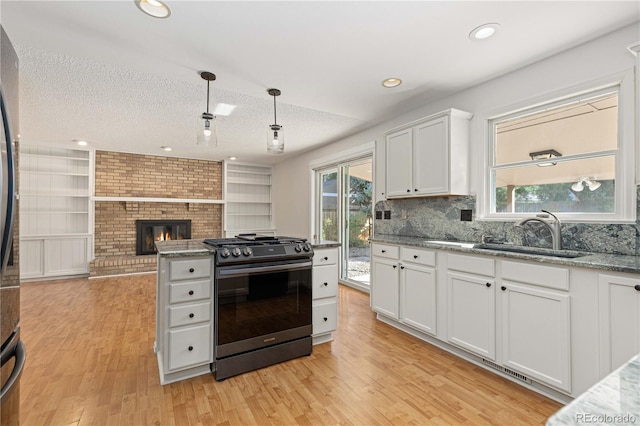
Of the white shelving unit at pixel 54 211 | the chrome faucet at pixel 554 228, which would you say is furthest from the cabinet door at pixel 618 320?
the white shelving unit at pixel 54 211

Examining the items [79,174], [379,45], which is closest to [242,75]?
[379,45]

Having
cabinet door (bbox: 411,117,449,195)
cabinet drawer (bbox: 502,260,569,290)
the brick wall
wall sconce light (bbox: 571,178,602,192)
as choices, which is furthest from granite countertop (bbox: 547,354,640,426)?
the brick wall

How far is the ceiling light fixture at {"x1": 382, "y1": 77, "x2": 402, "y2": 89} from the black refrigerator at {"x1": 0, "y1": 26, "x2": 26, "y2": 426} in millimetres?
2547

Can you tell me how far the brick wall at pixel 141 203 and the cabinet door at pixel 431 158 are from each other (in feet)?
17.4

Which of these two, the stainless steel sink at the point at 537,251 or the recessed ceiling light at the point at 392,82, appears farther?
the recessed ceiling light at the point at 392,82

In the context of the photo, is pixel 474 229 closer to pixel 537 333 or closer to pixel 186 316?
pixel 537 333

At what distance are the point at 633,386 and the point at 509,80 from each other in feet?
9.37

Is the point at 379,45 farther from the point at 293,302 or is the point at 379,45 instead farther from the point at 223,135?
the point at 223,135

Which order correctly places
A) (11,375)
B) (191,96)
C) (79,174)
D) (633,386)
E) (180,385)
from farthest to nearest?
(79,174)
(191,96)
(180,385)
(11,375)
(633,386)

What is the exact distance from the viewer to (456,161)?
2.92 meters

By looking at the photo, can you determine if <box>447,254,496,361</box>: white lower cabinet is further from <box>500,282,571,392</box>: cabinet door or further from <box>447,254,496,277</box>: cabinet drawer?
<box>500,282,571,392</box>: cabinet door

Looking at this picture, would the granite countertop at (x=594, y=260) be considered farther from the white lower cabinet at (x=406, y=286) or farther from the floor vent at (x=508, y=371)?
the floor vent at (x=508, y=371)

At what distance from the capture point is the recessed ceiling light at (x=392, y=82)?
2.84 meters

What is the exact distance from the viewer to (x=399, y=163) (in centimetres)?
342
